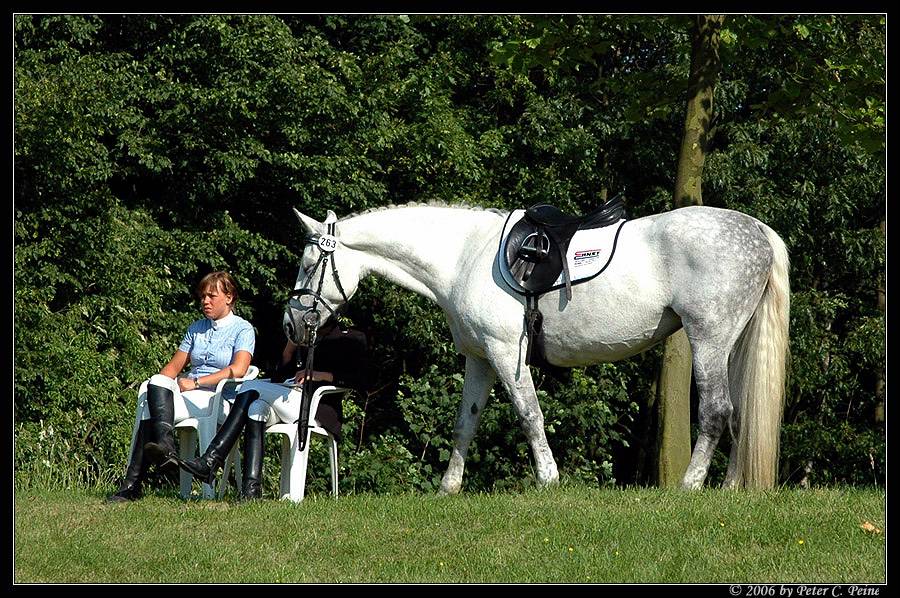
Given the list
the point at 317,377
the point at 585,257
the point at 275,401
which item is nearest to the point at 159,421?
the point at 275,401

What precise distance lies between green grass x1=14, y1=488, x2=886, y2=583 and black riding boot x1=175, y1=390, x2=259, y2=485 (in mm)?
209

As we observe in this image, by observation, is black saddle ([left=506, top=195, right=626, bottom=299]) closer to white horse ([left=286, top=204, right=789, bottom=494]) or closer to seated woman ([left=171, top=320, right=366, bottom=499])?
white horse ([left=286, top=204, right=789, bottom=494])

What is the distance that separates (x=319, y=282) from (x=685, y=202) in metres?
3.38

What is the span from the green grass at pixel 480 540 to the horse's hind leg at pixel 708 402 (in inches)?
11.8

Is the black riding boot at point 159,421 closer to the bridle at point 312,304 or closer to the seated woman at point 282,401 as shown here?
the seated woman at point 282,401

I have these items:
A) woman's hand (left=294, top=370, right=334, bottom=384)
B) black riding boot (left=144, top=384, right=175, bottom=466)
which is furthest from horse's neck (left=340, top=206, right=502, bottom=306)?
black riding boot (left=144, top=384, right=175, bottom=466)

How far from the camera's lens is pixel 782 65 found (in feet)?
42.4

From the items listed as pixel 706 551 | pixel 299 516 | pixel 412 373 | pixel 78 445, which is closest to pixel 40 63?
pixel 78 445

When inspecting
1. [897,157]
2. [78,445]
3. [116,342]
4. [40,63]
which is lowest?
[78,445]

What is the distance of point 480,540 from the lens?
596 centimetres

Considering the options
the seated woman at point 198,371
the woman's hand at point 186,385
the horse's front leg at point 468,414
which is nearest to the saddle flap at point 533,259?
the horse's front leg at point 468,414

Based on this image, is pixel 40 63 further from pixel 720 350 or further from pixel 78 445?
pixel 720 350

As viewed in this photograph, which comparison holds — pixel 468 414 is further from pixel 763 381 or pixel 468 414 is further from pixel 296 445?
pixel 763 381

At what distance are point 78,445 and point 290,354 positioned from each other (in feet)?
16.6
